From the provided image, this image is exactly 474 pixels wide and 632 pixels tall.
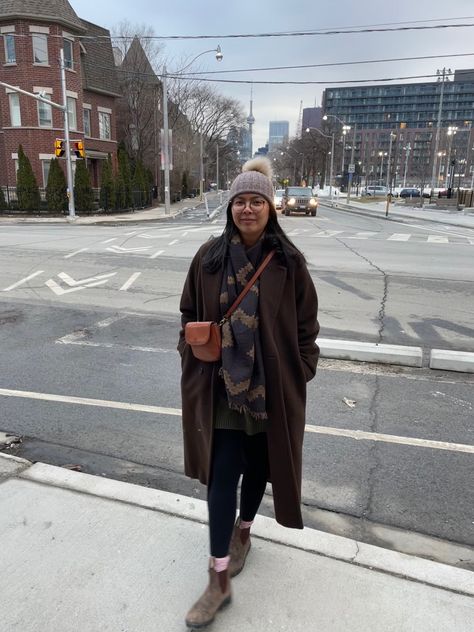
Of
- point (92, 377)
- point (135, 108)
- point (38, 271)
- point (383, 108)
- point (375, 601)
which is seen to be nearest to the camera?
point (375, 601)

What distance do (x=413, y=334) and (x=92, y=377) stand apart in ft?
13.4

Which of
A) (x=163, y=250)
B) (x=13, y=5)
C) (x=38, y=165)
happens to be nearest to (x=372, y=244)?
(x=163, y=250)

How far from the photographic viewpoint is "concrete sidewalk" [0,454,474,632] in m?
2.12

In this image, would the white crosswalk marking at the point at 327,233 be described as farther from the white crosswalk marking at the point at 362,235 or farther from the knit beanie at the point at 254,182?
the knit beanie at the point at 254,182

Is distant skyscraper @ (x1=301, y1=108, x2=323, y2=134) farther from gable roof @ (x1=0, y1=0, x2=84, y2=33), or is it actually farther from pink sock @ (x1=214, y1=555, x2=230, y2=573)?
pink sock @ (x1=214, y1=555, x2=230, y2=573)

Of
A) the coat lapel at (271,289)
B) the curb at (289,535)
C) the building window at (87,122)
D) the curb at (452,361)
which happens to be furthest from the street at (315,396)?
the building window at (87,122)

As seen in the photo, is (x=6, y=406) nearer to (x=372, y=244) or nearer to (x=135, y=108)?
(x=372, y=244)

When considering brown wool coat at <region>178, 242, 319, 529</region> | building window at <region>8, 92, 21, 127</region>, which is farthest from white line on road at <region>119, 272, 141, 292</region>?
building window at <region>8, 92, 21, 127</region>

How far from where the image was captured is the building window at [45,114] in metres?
30.2

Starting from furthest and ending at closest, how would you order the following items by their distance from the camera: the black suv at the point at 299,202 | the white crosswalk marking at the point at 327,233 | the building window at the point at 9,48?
the black suv at the point at 299,202 → the building window at the point at 9,48 → the white crosswalk marking at the point at 327,233

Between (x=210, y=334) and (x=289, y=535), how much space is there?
1.28 metres

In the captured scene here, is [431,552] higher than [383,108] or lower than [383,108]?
lower

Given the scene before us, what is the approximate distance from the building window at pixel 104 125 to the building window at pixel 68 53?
545 centimetres

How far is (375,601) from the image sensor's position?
222 centimetres
